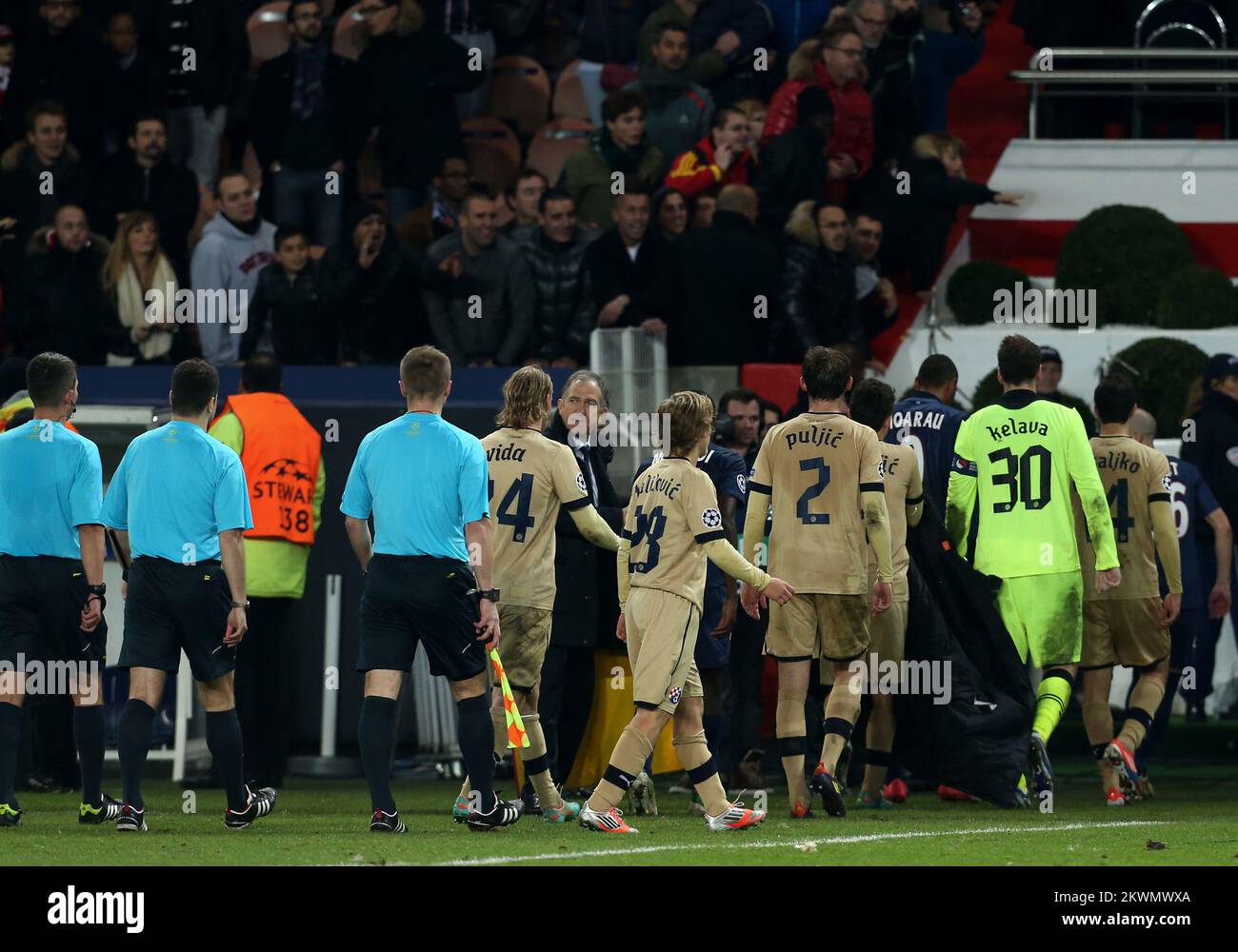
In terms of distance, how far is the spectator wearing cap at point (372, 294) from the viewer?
Answer: 14523 millimetres

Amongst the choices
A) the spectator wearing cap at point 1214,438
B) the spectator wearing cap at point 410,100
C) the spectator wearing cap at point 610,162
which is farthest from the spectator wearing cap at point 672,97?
the spectator wearing cap at point 1214,438

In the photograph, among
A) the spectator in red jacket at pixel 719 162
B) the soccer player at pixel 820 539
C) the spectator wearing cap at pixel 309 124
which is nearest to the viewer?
the soccer player at pixel 820 539

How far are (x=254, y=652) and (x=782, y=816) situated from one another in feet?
10.3

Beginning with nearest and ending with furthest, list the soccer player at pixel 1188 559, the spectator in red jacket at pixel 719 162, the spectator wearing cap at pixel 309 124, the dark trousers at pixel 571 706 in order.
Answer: the dark trousers at pixel 571 706
the soccer player at pixel 1188 559
the spectator in red jacket at pixel 719 162
the spectator wearing cap at pixel 309 124

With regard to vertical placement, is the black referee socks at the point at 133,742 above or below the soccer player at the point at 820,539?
below

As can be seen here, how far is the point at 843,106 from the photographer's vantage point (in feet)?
51.5

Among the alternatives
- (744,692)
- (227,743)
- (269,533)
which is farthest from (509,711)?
(744,692)

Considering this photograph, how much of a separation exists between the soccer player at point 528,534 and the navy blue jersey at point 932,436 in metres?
2.21

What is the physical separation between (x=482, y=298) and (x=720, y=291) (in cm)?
157

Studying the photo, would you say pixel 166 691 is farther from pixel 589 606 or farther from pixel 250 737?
pixel 589 606

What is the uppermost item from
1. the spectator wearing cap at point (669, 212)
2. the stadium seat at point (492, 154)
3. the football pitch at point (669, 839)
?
the stadium seat at point (492, 154)

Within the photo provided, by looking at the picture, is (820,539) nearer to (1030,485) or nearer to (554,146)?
(1030,485)

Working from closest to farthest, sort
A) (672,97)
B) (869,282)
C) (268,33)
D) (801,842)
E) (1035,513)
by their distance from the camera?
(801,842) → (1035,513) → (869,282) → (672,97) → (268,33)

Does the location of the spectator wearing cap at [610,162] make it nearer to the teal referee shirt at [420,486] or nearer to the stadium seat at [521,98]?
the stadium seat at [521,98]
